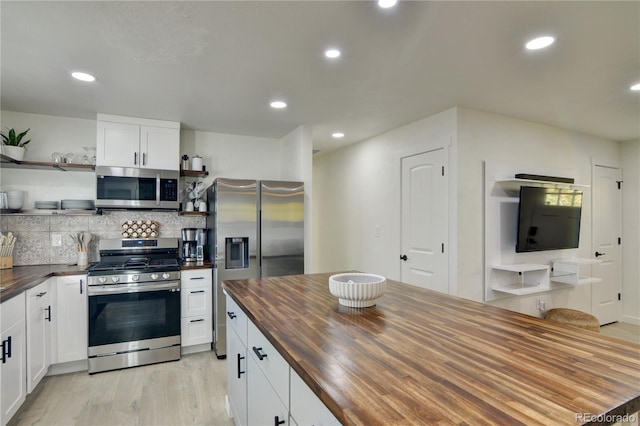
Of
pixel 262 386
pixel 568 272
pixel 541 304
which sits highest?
pixel 568 272

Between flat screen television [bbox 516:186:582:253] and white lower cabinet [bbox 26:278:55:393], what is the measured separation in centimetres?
435

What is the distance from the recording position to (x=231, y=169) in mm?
4203

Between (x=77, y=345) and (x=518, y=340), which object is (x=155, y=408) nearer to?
(x=77, y=345)

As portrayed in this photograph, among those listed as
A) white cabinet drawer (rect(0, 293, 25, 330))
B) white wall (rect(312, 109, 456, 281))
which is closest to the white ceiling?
white wall (rect(312, 109, 456, 281))

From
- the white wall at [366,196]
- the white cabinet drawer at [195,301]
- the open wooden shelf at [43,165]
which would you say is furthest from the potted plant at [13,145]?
the white wall at [366,196]

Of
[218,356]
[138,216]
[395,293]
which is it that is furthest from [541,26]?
[138,216]

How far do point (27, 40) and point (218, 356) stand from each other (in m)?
2.88

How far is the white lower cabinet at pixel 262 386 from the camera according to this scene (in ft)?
3.30

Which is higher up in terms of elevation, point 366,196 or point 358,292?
point 366,196

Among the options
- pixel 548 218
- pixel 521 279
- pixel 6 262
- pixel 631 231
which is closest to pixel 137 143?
pixel 6 262

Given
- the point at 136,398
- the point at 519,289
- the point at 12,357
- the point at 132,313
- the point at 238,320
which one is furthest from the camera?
the point at 519,289

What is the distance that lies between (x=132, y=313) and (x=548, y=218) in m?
4.40

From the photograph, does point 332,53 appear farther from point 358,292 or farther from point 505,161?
point 505,161

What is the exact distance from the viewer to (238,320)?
6.38ft
